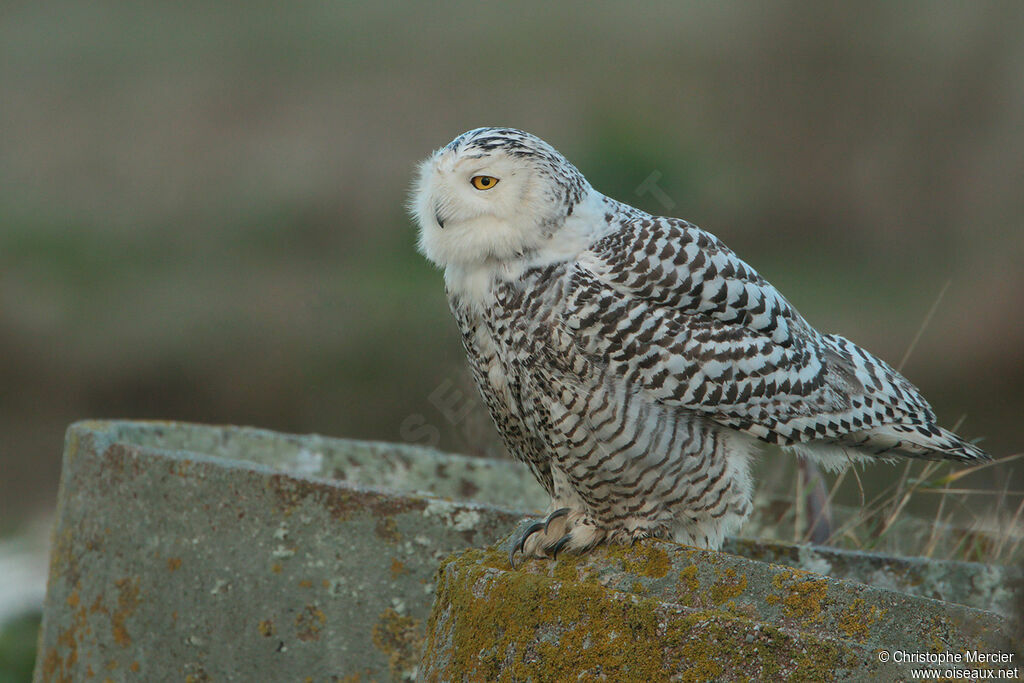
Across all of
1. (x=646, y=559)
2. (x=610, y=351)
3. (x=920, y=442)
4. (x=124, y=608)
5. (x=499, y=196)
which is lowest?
(x=646, y=559)

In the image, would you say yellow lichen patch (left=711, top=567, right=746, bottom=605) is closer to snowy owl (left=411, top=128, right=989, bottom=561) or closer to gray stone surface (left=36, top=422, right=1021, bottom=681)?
gray stone surface (left=36, top=422, right=1021, bottom=681)

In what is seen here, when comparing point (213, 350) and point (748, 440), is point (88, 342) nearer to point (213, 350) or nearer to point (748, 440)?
point (213, 350)

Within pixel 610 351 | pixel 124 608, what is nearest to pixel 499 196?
pixel 610 351

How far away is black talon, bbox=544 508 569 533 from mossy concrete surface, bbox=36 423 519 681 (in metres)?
0.22

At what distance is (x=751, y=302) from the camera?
10.4 ft

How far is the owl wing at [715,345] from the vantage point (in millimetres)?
2957

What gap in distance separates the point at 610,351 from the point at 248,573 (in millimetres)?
1259

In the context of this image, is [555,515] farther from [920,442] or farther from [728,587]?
[920,442]

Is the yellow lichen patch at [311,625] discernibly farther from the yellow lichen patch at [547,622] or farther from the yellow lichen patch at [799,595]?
the yellow lichen patch at [799,595]

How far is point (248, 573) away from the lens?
321 centimetres

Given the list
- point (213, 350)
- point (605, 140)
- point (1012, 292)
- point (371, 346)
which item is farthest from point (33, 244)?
point (1012, 292)

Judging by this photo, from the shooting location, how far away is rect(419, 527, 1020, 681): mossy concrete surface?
188 centimetres

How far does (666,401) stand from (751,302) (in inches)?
17.2

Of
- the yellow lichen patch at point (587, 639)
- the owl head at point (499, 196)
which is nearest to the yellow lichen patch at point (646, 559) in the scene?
the yellow lichen patch at point (587, 639)
